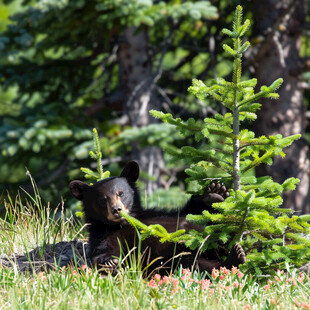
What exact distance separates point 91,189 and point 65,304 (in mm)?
1555

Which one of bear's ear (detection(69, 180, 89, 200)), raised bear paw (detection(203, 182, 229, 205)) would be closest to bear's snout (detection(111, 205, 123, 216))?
bear's ear (detection(69, 180, 89, 200))

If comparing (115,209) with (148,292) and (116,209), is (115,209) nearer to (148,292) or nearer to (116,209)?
(116,209)

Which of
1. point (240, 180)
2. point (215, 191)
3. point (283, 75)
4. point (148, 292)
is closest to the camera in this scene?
point (148, 292)

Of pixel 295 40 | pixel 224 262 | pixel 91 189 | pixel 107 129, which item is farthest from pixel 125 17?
pixel 224 262

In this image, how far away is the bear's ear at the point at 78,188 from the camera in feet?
15.3

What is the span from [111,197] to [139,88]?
5.76 m

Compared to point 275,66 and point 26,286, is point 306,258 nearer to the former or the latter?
point 26,286

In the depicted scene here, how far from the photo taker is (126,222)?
175 inches

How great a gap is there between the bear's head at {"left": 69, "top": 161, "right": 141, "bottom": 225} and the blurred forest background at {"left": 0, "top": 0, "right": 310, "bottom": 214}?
3776mm

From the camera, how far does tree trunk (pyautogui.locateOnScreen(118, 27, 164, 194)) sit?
988cm

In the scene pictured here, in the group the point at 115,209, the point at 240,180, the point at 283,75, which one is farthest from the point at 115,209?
the point at 283,75

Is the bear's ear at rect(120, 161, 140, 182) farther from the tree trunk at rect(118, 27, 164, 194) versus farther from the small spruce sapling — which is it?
the tree trunk at rect(118, 27, 164, 194)

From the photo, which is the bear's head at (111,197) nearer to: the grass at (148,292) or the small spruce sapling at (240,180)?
the small spruce sapling at (240,180)

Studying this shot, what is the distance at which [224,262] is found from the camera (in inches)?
166
